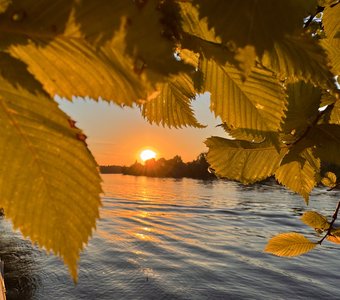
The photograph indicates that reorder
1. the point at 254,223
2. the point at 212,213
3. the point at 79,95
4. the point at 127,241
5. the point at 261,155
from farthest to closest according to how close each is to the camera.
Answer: the point at 212,213 < the point at 254,223 < the point at 127,241 < the point at 261,155 < the point at 79,95

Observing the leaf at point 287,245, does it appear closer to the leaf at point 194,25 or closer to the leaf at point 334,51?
the leaf at point 334,51

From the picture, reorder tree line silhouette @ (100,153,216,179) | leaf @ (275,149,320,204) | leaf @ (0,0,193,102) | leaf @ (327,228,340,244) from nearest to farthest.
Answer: leaf @ (0,0,193,102), leaf @ (275,149,320,204), leaf @ (327,228,340,244), tree line silhouette @ (100,153,216,179)

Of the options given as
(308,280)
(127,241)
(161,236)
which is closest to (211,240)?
(161,236)

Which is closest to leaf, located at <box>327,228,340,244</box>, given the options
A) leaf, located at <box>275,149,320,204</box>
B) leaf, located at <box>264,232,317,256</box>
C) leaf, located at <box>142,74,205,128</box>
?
leaf, located at <box>264,232,317,256</box>

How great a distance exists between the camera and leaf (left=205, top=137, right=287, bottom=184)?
1.08 meters

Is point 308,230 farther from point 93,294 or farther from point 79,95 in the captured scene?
point 79,95

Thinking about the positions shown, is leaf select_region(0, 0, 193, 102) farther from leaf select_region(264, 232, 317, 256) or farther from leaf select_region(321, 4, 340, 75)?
leaf select_region(264, 232, 317, 256)

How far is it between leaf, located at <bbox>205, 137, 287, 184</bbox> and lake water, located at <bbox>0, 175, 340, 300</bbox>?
24150 mm

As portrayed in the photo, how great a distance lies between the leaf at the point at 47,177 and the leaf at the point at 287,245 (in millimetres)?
1410

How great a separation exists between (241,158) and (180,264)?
29.0 metres

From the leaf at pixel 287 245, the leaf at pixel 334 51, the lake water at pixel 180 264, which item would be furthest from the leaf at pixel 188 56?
the lake water at pixel 180 264

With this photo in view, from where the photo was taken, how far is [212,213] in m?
47.0

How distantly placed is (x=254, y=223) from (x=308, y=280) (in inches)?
632

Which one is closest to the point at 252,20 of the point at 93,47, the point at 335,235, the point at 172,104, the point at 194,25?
the point at 93,47
